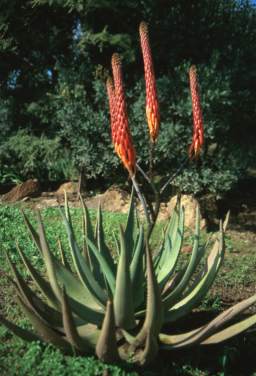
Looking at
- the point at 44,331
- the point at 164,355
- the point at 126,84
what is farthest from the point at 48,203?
the point at 44,331

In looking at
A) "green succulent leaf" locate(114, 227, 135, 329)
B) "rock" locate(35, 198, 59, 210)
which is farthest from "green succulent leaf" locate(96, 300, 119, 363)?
"rock" locate(35, 198, 59, 210)

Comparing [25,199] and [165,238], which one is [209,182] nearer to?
[25,199]

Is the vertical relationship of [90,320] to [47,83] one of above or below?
below

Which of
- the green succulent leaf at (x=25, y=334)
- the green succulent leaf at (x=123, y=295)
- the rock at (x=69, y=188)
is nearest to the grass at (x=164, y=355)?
the green succulent leaf at (x=25, y=334)

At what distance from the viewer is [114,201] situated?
10.3m

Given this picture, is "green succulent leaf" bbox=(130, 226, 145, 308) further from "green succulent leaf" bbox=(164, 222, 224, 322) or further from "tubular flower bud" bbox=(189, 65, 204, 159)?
"tubular flower bud" bbox=(189, 65, 204, 159)

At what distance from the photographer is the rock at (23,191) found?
10719 mm

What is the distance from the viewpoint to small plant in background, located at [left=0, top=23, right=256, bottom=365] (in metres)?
3.33

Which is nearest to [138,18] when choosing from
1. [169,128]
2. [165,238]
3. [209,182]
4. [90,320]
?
[169,128]

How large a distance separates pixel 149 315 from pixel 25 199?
760cm

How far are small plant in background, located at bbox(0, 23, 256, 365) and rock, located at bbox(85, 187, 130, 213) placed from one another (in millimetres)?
5731

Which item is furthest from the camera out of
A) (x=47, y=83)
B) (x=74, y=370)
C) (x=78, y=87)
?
(x=47, y=83)

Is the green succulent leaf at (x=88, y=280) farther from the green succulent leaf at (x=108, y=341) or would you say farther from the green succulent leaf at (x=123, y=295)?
the green succulent leaf at (x=108, y=341)

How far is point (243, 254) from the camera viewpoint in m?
7.68
